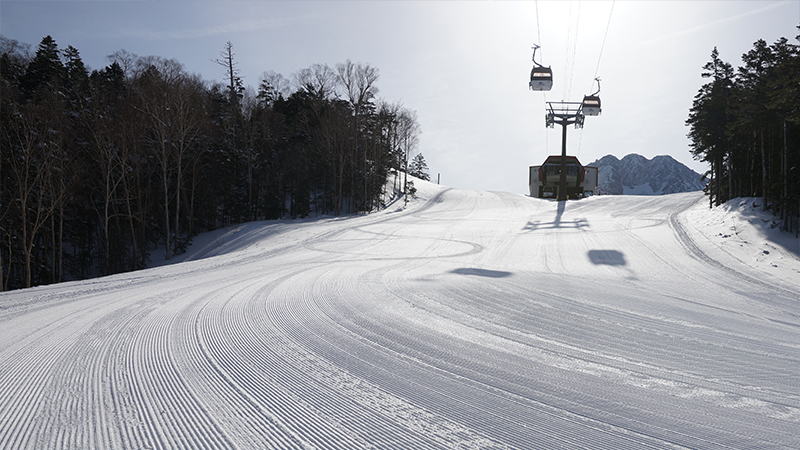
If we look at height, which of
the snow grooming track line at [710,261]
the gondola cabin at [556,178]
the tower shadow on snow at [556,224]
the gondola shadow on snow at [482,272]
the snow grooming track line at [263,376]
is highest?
the gondola cabin at [556,178]

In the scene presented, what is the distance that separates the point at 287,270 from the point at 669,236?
13737 mm

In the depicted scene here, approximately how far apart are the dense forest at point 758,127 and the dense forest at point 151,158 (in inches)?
980

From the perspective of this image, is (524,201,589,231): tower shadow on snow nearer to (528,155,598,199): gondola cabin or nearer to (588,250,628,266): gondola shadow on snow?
(588,250,628,266): gondola shadow on snow

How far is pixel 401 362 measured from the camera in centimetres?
323

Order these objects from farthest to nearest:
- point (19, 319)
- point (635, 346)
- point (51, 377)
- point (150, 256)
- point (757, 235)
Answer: point (150, 256) → point (757, 235) → point (19, 319) → point (635, 346) → point (51, 377)

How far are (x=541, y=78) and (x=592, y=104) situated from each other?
7.99 m

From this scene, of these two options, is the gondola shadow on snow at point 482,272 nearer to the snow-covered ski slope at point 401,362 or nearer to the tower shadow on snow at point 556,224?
the snow-covered ski slope at point 401,362

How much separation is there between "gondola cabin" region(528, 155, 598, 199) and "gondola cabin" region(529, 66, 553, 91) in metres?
14.1

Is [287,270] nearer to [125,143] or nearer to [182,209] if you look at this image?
[125,143]

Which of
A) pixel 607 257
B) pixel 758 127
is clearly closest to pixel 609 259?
pixel 607 257

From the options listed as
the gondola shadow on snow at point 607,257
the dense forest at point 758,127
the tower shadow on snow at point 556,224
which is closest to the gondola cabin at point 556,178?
the dense forest at point 758,127

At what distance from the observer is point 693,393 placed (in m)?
2.69

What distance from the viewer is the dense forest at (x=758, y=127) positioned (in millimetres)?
13477

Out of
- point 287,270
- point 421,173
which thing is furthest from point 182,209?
point 421,173
